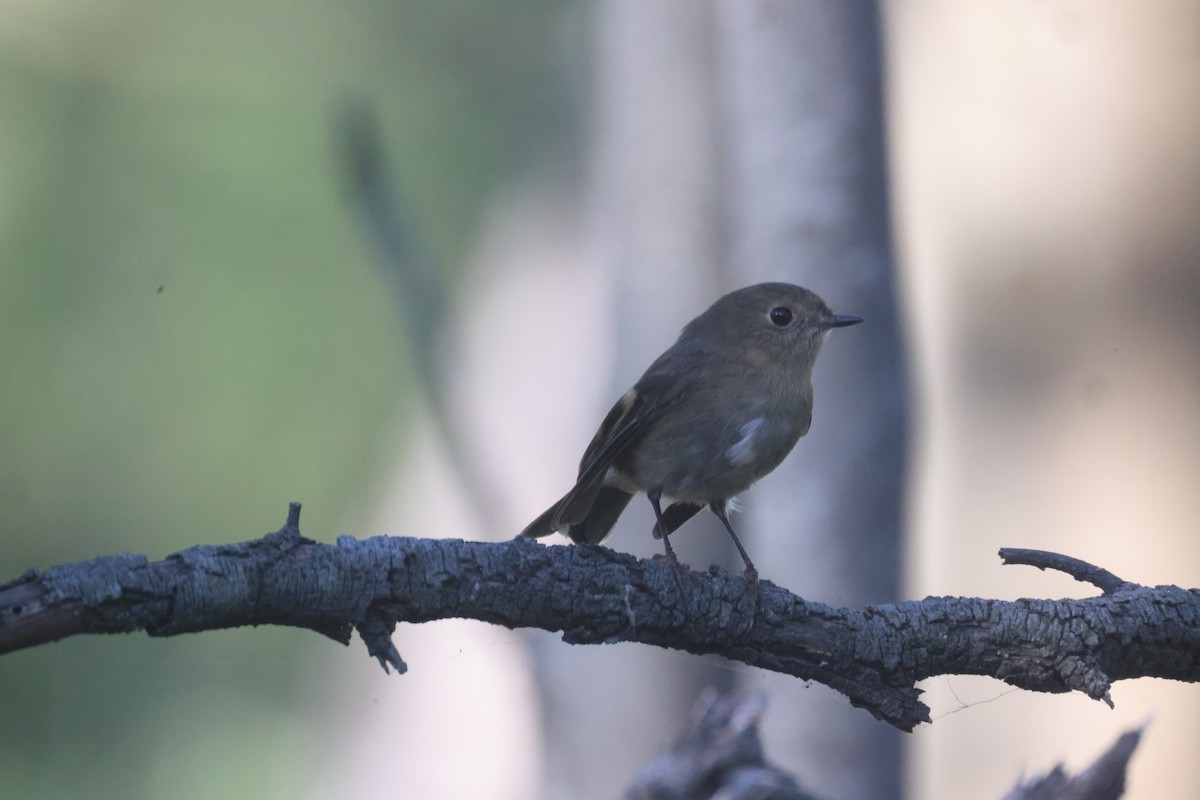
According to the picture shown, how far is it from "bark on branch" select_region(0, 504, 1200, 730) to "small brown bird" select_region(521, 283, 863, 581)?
0.36 m

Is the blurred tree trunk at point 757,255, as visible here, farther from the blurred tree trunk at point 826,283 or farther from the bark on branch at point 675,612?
the bark on branch at point 675,612

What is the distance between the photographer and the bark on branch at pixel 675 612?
1126mm

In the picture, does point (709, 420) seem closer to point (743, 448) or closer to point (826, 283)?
point (743, 448)

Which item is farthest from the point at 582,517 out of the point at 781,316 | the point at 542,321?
the point at 542,321

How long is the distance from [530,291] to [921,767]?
146 centimetres

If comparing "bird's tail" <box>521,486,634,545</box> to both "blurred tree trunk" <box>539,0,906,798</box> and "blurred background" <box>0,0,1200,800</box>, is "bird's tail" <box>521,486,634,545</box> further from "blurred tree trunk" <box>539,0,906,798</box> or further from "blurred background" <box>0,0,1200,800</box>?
"blurred tree trunk" <box>539,0,906,798</box>

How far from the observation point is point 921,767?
236cm

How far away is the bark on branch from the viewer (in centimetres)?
113

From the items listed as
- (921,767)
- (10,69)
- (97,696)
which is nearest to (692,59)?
(10,69)

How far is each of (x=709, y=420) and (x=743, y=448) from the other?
3.2 inches

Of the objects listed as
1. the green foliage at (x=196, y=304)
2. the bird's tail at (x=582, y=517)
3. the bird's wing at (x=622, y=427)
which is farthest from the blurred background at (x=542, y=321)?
the bird's wing at (x=622, y=427)

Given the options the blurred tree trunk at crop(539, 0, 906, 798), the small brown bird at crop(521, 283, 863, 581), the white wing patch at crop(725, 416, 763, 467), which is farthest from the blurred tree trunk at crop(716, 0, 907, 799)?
the white wing patch at crop(725, 416, 763, 467)

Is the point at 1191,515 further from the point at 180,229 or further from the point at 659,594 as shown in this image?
the point at 180,229

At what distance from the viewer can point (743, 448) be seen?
1864 mm
